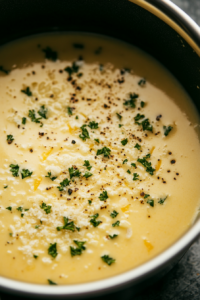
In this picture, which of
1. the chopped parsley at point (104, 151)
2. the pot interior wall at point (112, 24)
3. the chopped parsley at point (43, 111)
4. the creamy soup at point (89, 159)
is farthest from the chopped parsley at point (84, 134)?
the pot interior wall at point (112, 24)

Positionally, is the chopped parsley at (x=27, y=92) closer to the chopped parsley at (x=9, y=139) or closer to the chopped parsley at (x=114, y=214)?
the chopped parsley at (x=9, y=139)

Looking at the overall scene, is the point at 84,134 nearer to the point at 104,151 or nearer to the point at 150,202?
the point at 104,151

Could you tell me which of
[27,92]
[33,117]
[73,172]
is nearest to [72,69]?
[27,92]

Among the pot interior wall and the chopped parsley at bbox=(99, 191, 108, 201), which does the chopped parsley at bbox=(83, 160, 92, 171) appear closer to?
the chopped parsley at bbox=(99, 191, 108, 201)

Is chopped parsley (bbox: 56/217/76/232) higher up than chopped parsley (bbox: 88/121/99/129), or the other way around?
chopped parsley (bbox: 88/121/99/129)

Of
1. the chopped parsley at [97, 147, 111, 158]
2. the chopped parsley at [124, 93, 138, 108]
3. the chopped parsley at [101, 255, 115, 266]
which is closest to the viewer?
the chopped parsley at [101, 255, 115, 266]

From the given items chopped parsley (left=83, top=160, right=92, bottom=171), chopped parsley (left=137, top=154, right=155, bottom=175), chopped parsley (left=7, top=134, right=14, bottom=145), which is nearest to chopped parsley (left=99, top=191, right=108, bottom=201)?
chopped parsley (left=83, top=160, right=92, bottom=171)

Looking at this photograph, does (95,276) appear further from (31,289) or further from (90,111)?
(90,111)
